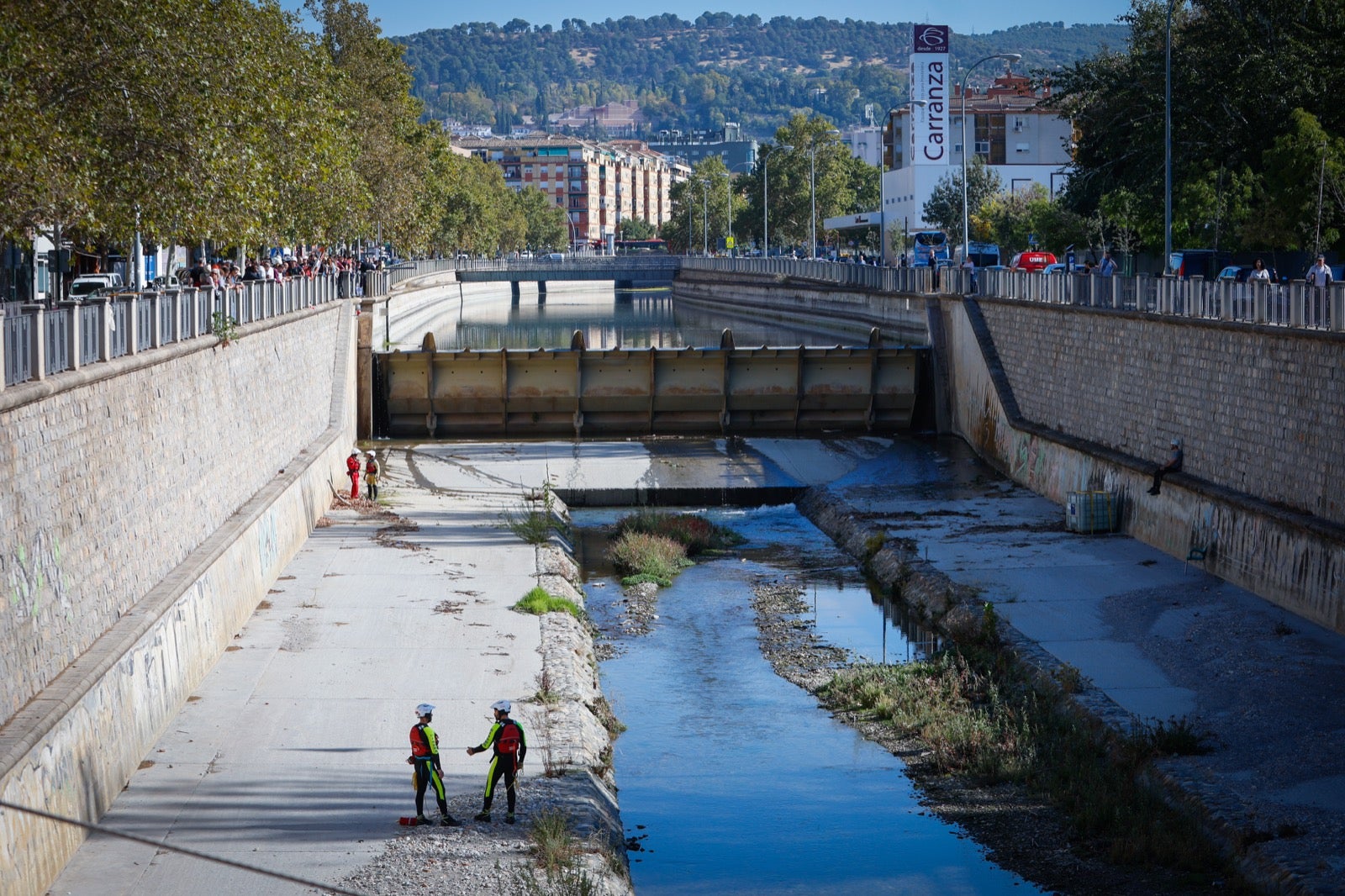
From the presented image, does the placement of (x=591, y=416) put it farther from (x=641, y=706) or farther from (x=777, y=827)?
(x=777, y=827)

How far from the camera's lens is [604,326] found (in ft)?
332

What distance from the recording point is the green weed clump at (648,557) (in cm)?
2836

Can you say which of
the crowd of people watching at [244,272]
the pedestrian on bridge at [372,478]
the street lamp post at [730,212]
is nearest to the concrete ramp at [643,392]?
the crowd of people watching at [244,272]

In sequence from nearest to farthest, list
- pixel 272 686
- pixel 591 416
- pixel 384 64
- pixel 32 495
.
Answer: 1. pixel 32 495
2. pixel 272 686
3. pixel 591 416
4. pixel 384 64

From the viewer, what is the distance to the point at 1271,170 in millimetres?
44844

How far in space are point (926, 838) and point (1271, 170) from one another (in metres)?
34.1

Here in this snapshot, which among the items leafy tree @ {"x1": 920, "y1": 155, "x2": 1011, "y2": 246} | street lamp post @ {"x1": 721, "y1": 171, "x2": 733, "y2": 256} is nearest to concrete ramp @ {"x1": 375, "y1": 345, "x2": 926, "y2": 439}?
leafy tree @ {"x1": 920, "y1": 155, "x2": 1011, "y2": 246}

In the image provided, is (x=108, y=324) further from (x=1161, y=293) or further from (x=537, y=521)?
(x=1161, y=293)

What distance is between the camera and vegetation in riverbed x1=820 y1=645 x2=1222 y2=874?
50.1 ft

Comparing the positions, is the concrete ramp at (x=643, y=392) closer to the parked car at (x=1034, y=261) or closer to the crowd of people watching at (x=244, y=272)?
the crowd of people watching at (x=244, y=272)

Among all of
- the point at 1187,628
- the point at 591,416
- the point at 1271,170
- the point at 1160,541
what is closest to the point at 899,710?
the point at 1187,628

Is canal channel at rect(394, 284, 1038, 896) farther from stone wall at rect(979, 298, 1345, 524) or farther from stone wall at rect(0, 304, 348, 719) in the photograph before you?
stone wall at rect(979, 298, 1345, 524)

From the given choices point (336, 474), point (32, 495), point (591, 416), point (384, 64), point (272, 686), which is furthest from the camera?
point (384, 64)

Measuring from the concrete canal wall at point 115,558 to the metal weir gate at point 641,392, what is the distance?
15711 mm
